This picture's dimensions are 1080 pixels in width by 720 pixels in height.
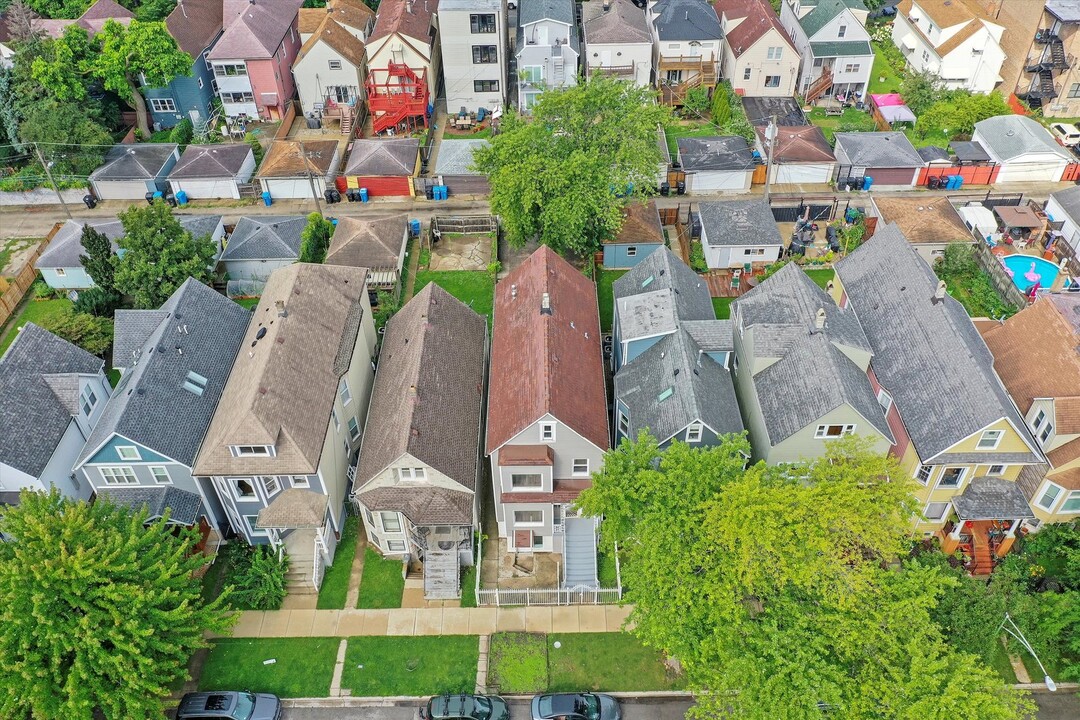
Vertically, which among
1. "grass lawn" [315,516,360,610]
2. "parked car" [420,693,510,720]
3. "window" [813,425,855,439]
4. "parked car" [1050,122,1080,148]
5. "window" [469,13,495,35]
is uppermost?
"window" [469,13,495,35]

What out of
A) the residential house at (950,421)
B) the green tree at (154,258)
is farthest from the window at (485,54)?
the residential house at (950,421)

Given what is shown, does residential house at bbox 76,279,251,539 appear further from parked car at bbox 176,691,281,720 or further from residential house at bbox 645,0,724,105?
residential house at bbox 645,0,724,105

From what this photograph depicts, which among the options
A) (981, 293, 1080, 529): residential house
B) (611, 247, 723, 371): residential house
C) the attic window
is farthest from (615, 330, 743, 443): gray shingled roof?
the attic window

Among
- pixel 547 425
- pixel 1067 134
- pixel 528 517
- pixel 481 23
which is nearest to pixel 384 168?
pixel 481 23

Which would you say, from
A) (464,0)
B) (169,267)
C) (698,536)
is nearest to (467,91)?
(464,0)

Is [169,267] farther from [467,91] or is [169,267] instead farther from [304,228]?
[467,91]

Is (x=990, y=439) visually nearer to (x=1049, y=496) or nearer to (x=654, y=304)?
(x=1049, y=496)

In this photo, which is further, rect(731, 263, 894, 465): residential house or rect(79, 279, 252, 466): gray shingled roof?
rect(79, 279, 252, 466): gray shingled roof

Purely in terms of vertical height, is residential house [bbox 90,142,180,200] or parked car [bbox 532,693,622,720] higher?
residential house [bbox 90,142,180,200]
